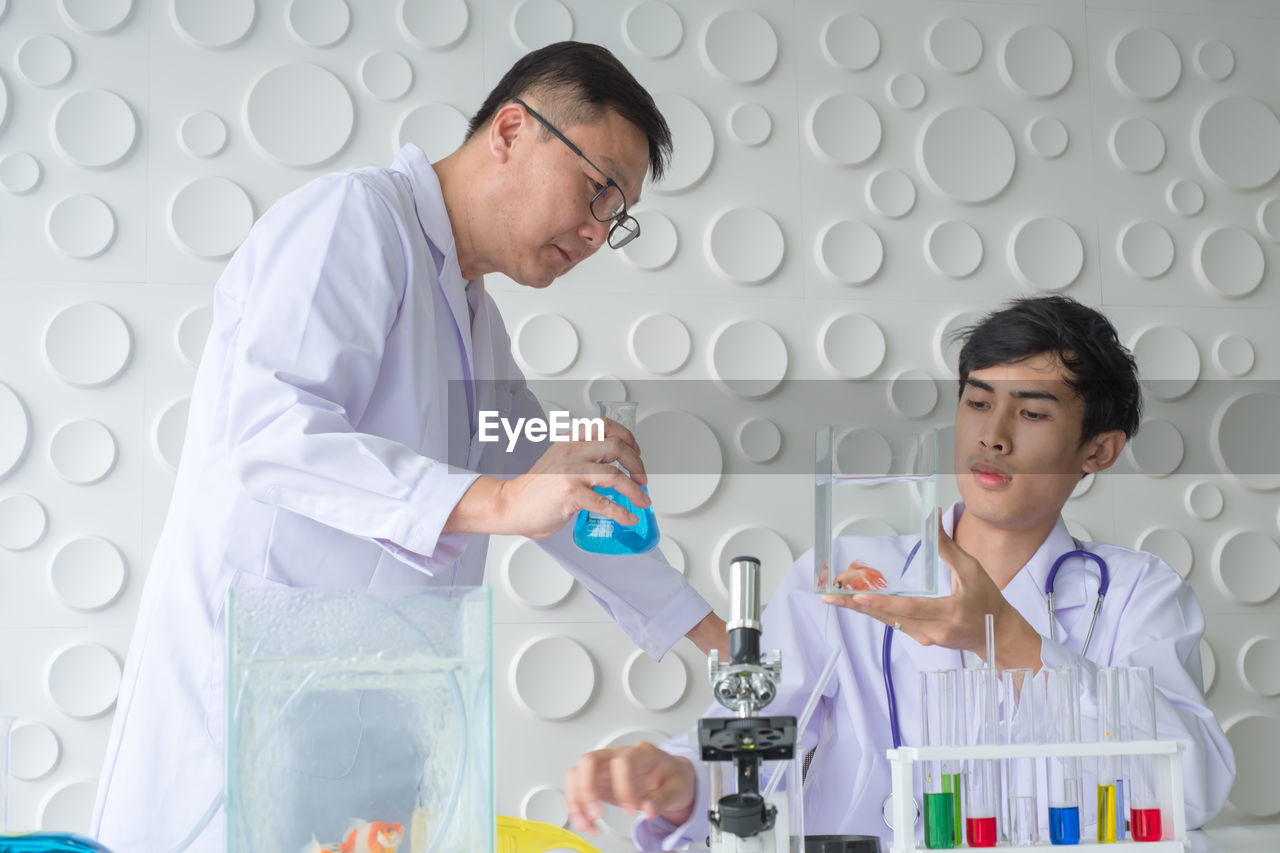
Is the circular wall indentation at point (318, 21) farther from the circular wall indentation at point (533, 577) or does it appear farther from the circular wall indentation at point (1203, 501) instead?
the circular wall indentation at point (1203, 501)

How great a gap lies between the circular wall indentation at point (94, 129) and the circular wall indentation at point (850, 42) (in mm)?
1529

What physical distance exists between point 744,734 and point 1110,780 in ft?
1.24

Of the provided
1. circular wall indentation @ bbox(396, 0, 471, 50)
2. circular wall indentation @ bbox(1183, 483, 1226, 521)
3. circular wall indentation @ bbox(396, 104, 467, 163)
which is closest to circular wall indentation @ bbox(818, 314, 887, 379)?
circular wall indentation @ bbox(1183, 483, 1226, 521)

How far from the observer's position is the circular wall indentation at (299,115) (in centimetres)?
251

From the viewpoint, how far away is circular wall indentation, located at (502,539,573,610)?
2473 mm

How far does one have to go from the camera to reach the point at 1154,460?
2764mm

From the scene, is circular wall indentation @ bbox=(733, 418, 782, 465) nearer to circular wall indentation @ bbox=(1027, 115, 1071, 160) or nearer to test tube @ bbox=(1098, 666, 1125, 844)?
circular wall indentation @ bbox=(1027, 115, 1071, 160)

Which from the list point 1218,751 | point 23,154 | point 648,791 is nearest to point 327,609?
point 648,791

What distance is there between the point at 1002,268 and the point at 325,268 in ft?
6.12

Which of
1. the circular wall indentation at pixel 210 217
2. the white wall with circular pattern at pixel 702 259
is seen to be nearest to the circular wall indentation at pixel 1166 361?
the white wall with circular pattern at pixel 702 259

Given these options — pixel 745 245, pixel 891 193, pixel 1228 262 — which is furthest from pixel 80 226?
pixel 1228 262

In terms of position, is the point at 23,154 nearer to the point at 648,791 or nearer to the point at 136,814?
the point at 136,814

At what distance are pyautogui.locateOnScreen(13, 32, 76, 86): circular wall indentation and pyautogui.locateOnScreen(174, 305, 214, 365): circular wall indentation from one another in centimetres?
56

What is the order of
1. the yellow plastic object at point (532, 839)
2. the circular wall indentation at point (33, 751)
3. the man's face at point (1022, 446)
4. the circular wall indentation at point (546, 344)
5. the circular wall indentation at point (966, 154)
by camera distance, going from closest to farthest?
the yellow plastic object at point (532, 839) → the man's face at point (1022, 446) → the circular wall indentation at point (33, 751) → the circular wall indentation at point (546, 344) → the circular wall indentation at point (966, 154)
